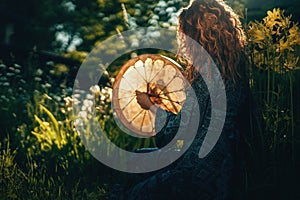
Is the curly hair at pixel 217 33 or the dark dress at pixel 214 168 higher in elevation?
the curly hair at pixel 217 33

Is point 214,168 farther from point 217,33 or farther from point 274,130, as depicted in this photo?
point 217,33

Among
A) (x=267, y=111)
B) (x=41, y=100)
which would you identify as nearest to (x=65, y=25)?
(x=41, y=100)

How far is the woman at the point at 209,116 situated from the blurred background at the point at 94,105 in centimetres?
24

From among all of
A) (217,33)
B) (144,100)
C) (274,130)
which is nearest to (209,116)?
(217,33)

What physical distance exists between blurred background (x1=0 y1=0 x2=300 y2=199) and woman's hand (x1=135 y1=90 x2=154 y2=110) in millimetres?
551

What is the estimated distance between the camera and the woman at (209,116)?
3006mm

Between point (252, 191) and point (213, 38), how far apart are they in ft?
3.49

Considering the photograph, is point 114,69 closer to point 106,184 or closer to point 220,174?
point 106,184

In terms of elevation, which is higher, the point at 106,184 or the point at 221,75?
the point at 221,75

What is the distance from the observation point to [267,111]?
3582 mm

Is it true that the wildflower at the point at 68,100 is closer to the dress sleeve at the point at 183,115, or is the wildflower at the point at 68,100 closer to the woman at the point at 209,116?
the dress sleeve at the point at 183,115

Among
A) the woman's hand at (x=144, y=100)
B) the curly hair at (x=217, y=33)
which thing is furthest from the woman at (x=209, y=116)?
the woman's hand at (x=144, y=100)

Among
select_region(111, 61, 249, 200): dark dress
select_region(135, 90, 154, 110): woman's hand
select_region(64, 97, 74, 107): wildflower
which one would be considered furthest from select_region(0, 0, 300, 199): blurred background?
select_region(135, 90, 154, 110): woman's hand

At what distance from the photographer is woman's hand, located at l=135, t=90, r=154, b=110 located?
3.84 meters
